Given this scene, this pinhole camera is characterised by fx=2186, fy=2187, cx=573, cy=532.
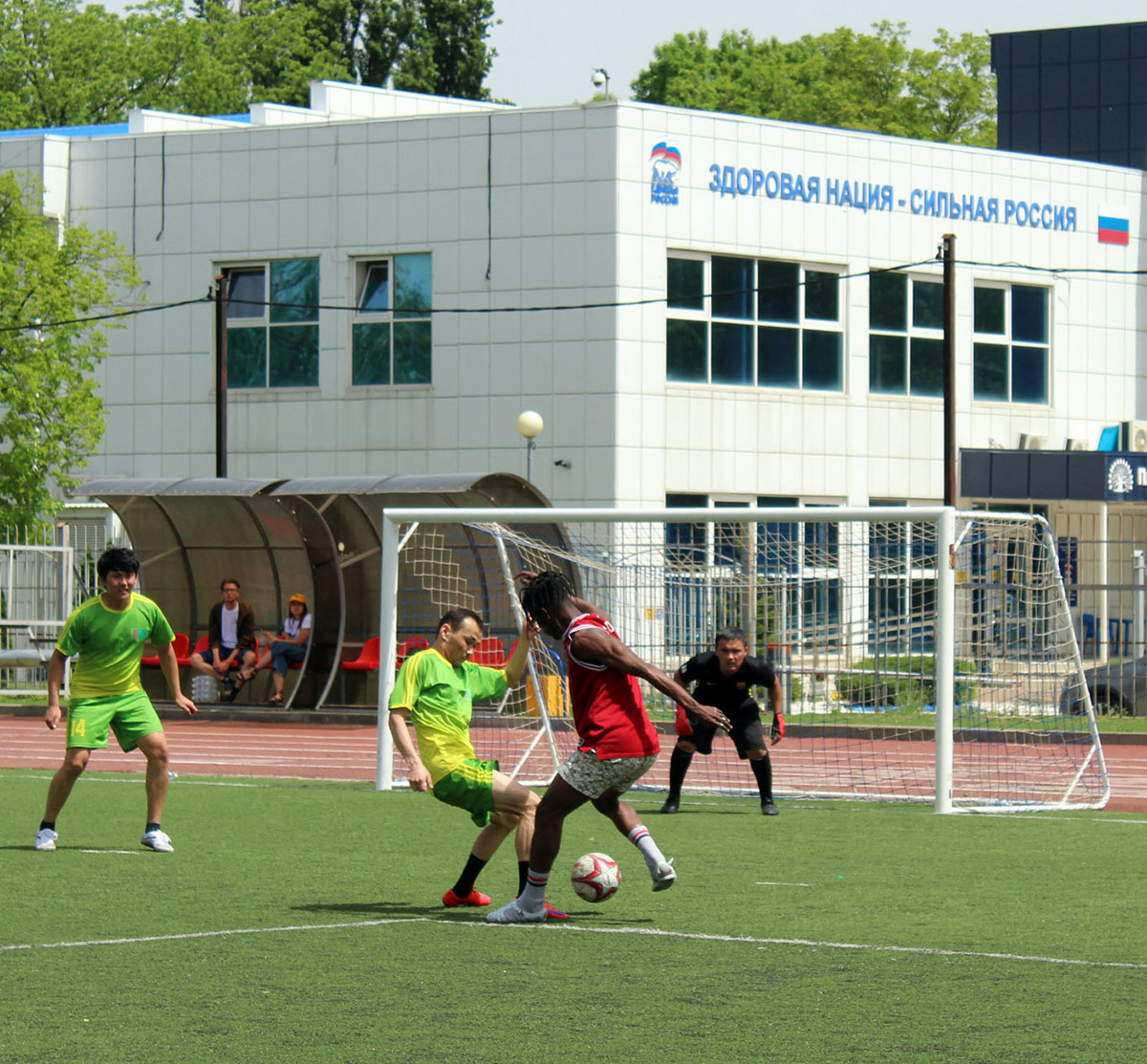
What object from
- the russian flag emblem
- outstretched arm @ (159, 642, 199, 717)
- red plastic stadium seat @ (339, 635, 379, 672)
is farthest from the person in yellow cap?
the russian flag emblem

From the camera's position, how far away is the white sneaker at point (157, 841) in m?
13.0

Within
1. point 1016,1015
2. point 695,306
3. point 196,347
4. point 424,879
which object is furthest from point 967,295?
point 1016,1015

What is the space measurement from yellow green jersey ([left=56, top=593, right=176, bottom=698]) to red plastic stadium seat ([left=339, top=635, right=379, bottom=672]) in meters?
14.9

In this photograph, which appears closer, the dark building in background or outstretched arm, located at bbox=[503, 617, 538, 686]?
outstretched arm, located at bbox=[503, 617, 538, 686]

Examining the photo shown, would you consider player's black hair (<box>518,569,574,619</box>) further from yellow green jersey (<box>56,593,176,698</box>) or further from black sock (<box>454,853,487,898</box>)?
yellow green jersey (<box>56,593,176,698</box>)

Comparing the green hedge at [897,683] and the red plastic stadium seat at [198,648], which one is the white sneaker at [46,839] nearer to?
the green hedge at [897,683]

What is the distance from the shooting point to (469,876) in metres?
10.7

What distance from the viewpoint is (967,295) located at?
1489 inches

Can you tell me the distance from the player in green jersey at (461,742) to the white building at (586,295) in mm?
22823

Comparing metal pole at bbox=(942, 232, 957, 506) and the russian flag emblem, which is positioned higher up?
the russian flag emblem

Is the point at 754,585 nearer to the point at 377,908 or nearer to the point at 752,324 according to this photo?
the point at 377,908

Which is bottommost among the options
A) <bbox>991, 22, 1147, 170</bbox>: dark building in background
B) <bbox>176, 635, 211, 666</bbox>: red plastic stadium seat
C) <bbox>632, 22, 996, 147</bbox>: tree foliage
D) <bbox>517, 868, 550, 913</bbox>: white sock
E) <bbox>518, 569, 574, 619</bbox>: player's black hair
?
<bbox>517, 868, 550, 913</bbox>: white sock

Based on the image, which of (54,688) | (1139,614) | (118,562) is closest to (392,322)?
(1139,614)

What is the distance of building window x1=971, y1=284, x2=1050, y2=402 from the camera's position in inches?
1502
